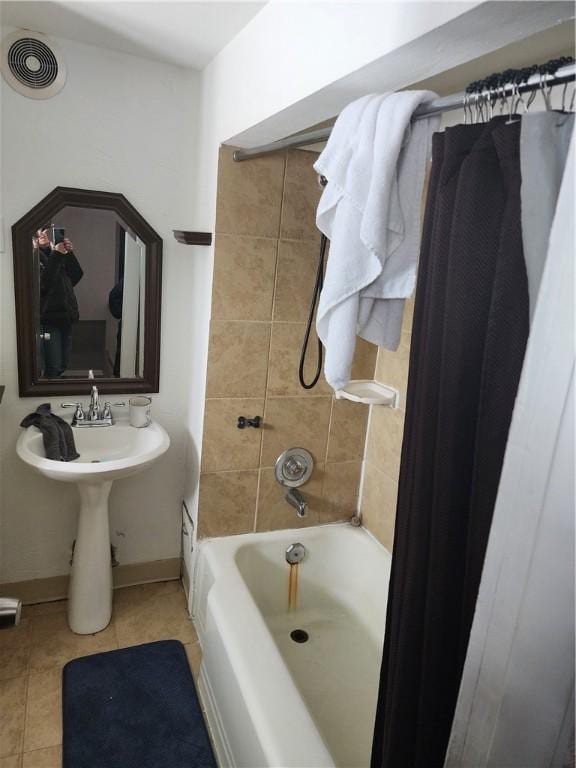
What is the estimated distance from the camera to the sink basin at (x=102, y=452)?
6.39 feet

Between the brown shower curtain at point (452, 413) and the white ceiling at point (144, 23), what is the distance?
3.67ft

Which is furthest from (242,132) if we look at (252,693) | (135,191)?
(252,693)

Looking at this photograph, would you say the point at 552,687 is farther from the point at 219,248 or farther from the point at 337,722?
the point at 219,248

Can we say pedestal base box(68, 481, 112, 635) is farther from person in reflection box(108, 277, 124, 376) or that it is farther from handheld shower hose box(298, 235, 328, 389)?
handheld shower hose box(298, 235, 328, 389)

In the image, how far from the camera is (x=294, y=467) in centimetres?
237

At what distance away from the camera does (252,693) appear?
1.51 metres

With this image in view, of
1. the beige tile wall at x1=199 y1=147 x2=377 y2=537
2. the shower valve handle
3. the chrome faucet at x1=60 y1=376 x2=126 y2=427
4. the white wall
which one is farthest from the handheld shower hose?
the chrome faucet at x1=60 y1=376 x2=126 y2=427

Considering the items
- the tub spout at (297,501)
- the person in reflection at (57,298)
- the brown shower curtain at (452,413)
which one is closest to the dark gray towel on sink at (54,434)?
the person in reflection at (57,298)

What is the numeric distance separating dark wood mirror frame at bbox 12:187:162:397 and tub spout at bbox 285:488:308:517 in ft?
2.50

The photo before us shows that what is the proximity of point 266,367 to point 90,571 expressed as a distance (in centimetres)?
113

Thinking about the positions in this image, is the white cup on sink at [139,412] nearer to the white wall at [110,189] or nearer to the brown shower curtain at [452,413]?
the white wall at [110,189]

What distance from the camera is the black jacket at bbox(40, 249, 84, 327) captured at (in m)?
2.13

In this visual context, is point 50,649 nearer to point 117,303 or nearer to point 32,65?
point 117,303

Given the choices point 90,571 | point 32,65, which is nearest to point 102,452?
point 90,571
